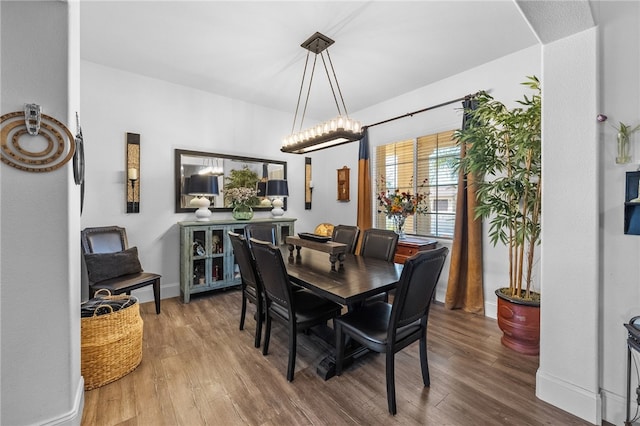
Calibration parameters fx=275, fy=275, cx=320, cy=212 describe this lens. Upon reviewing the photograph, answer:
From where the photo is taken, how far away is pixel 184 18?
2.48 m

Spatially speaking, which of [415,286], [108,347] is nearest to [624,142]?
[415,286]

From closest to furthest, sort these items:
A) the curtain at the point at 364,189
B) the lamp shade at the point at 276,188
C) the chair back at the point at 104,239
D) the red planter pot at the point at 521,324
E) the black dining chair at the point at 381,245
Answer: the red planter pot at the point at 521,324
the black dining chair at the point at 381,245
the chair back at the point at 104,239
the lamp shade at the point at 276,188
the curtain at the point at 364,189

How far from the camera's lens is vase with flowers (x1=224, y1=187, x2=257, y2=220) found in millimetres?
4176

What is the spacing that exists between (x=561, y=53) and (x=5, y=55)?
3120 millimetres

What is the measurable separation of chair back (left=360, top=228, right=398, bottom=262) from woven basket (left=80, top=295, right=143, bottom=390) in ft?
7.34

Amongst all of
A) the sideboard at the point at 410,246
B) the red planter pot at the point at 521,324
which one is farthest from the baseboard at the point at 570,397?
the sideboard at the point at 410,246

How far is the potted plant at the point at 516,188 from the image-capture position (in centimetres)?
235

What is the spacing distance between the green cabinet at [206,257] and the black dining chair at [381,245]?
74.1 inches

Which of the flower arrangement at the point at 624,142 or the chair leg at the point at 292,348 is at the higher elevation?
the flower arrangement at the point at 624,142

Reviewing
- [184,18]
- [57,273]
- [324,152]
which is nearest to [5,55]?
[57,273]

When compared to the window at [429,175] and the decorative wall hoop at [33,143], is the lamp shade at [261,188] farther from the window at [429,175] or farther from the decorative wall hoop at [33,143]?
A: the decorative wall hoop at [33,143]

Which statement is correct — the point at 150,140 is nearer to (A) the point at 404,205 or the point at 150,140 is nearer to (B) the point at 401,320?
(A) the point at 404,205

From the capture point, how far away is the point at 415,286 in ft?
5.58

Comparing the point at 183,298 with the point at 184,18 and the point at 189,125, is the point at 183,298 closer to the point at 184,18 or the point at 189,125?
the point at 189,125
